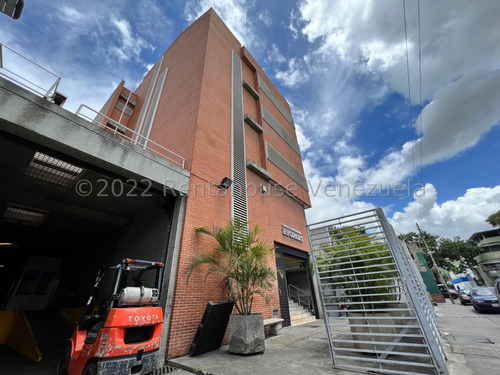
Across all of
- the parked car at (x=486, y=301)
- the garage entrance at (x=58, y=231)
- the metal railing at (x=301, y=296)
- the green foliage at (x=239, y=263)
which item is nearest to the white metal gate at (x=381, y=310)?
the green foliage at (x=239, y=263)

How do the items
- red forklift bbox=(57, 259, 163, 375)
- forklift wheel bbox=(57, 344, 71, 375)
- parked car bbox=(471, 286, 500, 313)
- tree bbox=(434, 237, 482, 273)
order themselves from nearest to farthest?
red forklift bbox=(57, 259, 163, 375) < forklift wheel bbox=(57, 344, 71, 375) < parked car bbox=(471, 286, 500, 313) < tree bbox=(434, 237, 482, 273)

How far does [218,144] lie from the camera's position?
865 centimetres

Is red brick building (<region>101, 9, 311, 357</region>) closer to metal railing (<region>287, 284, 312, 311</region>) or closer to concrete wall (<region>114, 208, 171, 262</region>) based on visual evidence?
metal railing (<region>287, 284, 312, 311</region>)

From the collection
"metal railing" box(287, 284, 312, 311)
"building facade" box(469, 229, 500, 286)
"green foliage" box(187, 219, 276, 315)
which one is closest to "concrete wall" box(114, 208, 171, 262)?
"green foliage" box(187, 219, 276, 315)

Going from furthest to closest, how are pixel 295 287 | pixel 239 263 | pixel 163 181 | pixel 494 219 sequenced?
pixel 494 219
pixel 295 287
pixel 163 181
pixel 239 263

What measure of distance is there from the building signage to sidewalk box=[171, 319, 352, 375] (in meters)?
5.48

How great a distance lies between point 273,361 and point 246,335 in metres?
0.79

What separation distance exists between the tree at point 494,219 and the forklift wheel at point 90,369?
4923 centimetres

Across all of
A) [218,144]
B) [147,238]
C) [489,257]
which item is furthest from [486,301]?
[489,257]

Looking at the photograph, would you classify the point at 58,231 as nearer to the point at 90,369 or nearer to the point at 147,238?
the point at 147,238

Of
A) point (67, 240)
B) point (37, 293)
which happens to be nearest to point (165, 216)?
point (67, 240)

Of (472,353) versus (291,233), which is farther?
(291,233)

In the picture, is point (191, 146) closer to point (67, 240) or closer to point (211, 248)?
point (211, 248)

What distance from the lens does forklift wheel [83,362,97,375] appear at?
320 centimetres
